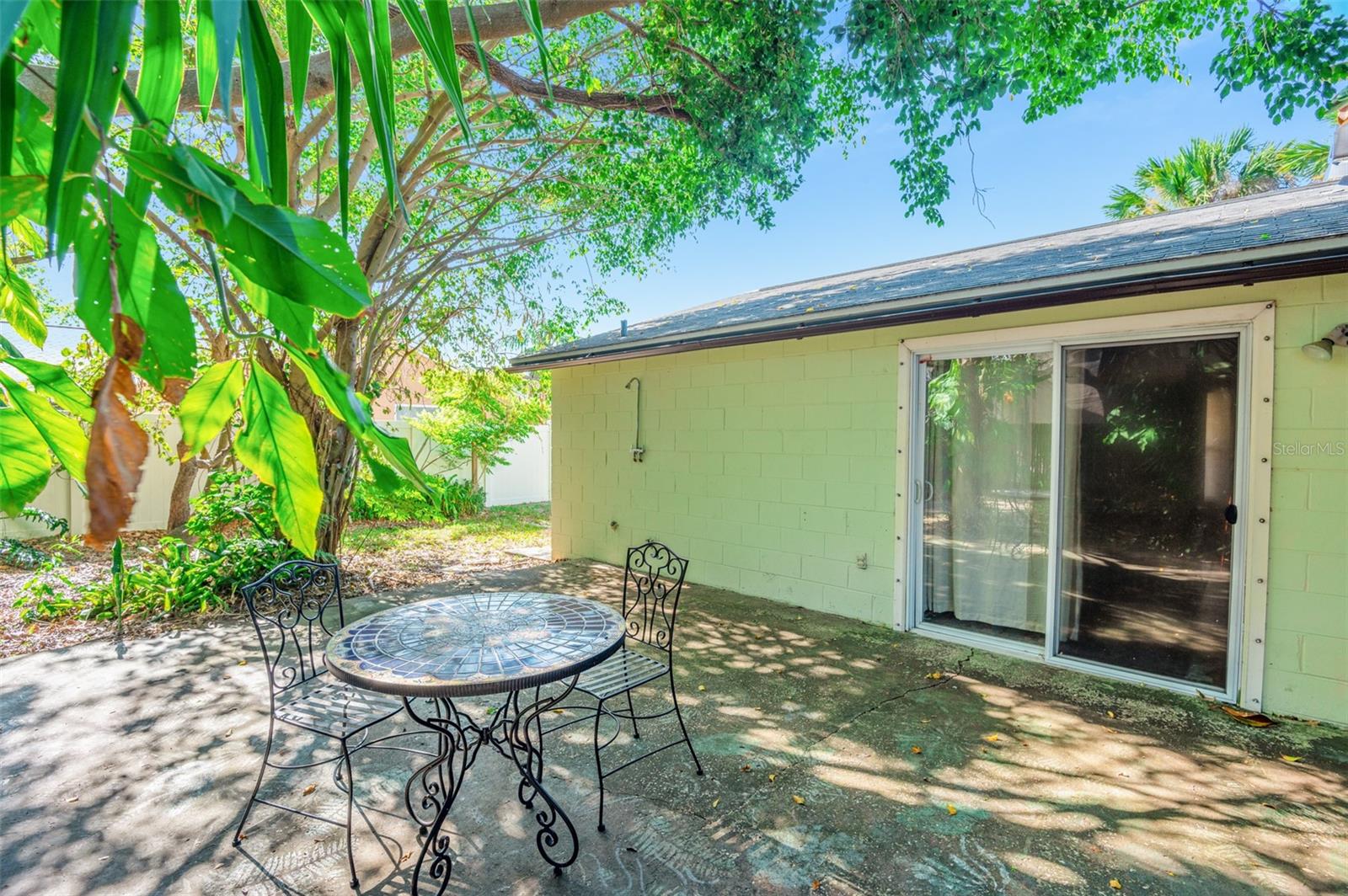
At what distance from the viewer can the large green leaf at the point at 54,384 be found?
631 millimetres

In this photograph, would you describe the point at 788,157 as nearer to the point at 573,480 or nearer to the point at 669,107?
the point at 669,107

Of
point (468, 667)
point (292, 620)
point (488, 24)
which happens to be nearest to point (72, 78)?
point (468, 667)

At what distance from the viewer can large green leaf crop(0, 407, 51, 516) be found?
0.64 meters

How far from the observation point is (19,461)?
2.11 feet

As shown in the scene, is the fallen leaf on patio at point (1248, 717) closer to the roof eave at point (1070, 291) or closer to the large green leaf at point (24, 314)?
the roof eave at point (1070, 291)

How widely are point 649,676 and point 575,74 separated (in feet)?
19.6

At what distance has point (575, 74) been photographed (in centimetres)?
636

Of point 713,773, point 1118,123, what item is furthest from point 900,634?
point 1118,123

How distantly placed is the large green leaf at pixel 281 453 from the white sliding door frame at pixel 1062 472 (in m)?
4.55

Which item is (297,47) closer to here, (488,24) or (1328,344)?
(488,24)

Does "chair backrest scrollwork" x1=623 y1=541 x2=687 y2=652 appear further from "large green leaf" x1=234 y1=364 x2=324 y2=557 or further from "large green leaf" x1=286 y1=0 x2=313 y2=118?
"large green leaf" x1=286 y1=0 x2=313 y2=118

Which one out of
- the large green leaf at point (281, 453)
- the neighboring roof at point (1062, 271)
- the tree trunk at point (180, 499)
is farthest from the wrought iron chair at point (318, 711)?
the tree trunk at point (180, 499)

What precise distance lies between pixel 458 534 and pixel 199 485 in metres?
4.31

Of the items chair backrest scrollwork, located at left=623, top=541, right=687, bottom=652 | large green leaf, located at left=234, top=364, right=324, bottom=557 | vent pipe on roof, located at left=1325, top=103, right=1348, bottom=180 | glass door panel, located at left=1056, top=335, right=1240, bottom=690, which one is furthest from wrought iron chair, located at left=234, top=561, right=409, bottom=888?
vent pipe on roof, located at left=1325, top=103, right=1348, bottom=180
